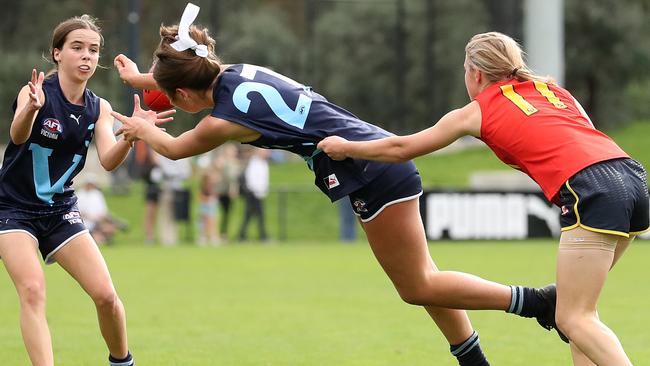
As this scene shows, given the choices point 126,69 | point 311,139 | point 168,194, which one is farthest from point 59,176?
point 168,194

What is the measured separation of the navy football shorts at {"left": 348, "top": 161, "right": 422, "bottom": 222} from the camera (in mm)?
5953

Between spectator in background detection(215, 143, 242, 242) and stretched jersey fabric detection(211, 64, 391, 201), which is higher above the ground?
stretched jersey fabric detection(211, 64, 391, 201)

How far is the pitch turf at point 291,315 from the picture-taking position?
317 inches

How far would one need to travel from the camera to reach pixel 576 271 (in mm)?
5289

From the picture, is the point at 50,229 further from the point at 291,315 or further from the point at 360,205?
the point at 291,315

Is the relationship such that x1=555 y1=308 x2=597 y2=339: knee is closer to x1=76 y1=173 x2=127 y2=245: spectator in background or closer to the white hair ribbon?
the white hair ribbon

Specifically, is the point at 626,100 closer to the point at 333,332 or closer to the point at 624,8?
the point at 624,8

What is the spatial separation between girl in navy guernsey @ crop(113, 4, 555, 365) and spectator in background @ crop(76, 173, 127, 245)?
45.7 ft

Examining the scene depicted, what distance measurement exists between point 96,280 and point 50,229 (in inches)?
17.2

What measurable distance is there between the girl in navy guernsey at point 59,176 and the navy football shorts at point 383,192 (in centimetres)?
134

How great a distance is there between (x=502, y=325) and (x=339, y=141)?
4.52m

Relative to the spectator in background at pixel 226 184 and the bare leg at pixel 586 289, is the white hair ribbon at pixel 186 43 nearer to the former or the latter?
the bare leg at pixel 586 289

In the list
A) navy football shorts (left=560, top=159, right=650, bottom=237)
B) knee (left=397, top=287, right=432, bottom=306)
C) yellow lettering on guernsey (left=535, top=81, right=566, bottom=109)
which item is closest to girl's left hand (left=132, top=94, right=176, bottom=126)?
knee (left=397, top=287, right=432, bottom=306)

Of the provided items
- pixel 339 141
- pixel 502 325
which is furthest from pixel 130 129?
pixel 502 325
